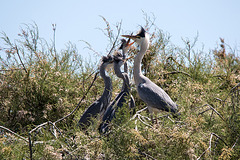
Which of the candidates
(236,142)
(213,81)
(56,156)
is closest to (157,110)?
(213,81)

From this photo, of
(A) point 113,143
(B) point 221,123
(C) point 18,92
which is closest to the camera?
(A) point 113,143

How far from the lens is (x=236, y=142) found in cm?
307

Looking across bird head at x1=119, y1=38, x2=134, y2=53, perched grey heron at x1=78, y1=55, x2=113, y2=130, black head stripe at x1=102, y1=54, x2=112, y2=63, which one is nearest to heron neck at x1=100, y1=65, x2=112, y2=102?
perched grey heron at x1=78, y1=55, x2=113, y2=130

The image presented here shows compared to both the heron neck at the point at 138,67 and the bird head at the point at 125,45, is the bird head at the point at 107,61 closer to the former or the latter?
the bird head at the point at 125,45

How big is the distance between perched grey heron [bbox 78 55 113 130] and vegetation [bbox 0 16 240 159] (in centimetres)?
20

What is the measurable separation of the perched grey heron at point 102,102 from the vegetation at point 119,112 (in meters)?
0.20

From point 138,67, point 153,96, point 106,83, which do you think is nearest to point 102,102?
point 106,83

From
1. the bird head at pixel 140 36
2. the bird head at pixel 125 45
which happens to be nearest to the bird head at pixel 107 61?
the bird head at pixel 125 45

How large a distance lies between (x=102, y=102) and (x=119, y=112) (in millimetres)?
2201

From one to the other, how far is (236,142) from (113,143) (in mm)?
1068

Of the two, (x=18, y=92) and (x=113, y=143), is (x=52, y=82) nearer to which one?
Result: (x=18, y=92)

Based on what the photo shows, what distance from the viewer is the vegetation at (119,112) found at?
2.87m

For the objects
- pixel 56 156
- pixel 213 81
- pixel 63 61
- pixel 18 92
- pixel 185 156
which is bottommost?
pixel 185 156

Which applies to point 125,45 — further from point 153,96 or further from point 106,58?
point 153,96
